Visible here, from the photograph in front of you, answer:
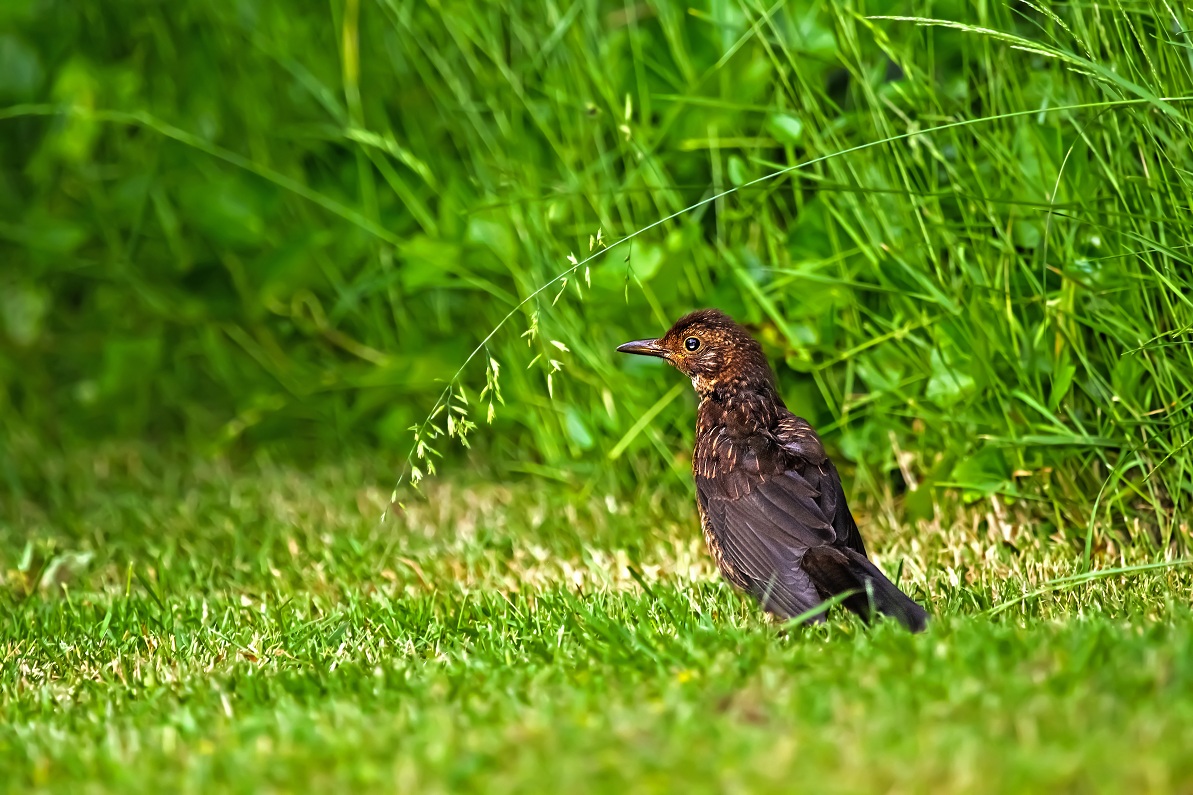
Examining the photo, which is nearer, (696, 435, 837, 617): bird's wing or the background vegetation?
the background vegetation

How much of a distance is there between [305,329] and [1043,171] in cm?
359

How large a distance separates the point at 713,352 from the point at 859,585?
1.16 meters

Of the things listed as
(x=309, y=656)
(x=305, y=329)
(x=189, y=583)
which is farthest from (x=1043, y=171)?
(x=305, y=329)

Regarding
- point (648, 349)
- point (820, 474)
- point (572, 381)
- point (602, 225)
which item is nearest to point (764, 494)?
point (820, 474)

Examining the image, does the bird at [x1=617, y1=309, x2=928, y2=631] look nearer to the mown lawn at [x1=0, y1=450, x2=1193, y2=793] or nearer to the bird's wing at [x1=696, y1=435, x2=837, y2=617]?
the bird's wing at [x1=696, y1=435, x2=837, y2=617]

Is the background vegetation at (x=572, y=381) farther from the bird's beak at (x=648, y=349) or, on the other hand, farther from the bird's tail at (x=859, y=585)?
the bird's beak at (x=648, y=349)

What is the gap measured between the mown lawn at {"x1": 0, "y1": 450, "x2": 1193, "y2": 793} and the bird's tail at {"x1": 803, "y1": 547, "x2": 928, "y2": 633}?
8 cm

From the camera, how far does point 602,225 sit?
16.2 ft

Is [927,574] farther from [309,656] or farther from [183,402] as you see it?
[183,402]

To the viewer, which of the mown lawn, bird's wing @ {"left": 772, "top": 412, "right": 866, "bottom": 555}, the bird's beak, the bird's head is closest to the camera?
the mown lawn

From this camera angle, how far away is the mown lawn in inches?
86.1

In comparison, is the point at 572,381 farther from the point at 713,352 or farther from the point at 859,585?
the point at 859,585

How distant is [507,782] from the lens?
85.8 inches

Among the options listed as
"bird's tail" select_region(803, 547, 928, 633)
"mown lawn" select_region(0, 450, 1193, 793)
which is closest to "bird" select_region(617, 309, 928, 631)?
"bird's tail" select_region(803, 547, 928, 633)
